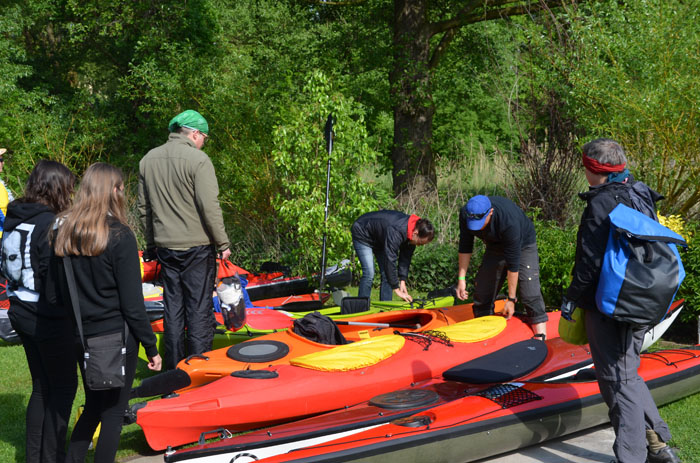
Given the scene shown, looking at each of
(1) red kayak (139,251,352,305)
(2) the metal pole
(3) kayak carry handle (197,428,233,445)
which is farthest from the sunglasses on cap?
(1) red kayak (139,251,352,305)

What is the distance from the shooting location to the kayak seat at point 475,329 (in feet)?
16.5

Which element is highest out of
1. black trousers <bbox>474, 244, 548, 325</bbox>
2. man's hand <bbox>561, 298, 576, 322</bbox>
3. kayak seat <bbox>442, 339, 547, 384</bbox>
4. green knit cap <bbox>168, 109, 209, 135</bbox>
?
green knit cap <bbox>168, 109, 209, 135</bbox>

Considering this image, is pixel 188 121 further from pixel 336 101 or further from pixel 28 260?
pixel 336 101

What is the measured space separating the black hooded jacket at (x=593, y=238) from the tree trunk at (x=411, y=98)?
833cm

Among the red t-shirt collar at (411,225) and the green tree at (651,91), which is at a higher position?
the green tree at (651,91)

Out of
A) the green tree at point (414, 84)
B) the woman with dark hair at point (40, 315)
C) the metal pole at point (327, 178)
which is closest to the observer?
the woman with dark hair at point (40, 315)

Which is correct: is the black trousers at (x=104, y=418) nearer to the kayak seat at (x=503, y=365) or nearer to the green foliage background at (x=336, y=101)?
the kayak seat at (x=503, y=365)

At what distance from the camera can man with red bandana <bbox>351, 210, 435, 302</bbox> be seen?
6.38 meters

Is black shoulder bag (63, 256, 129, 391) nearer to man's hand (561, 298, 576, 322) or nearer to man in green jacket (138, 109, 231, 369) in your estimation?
man in green jacket (138, 109, 231, 369)

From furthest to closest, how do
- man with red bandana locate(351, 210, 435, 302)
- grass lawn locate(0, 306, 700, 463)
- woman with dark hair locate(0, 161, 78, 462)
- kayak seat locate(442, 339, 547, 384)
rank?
man with red bandana locate(351, 210, 435, 302) → kayak seat locate(442, 339, 547, 384) → grass lawn locate(0, 306, 700, 463) → woman with dark hair locate(0, 161, 78, 462)

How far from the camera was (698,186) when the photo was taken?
627 cm

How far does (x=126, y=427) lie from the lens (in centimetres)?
457

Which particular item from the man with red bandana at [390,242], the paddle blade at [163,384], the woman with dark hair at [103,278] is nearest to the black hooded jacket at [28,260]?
the woman with dark hair at [103,278]

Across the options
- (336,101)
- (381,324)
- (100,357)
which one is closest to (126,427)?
(100,357)
